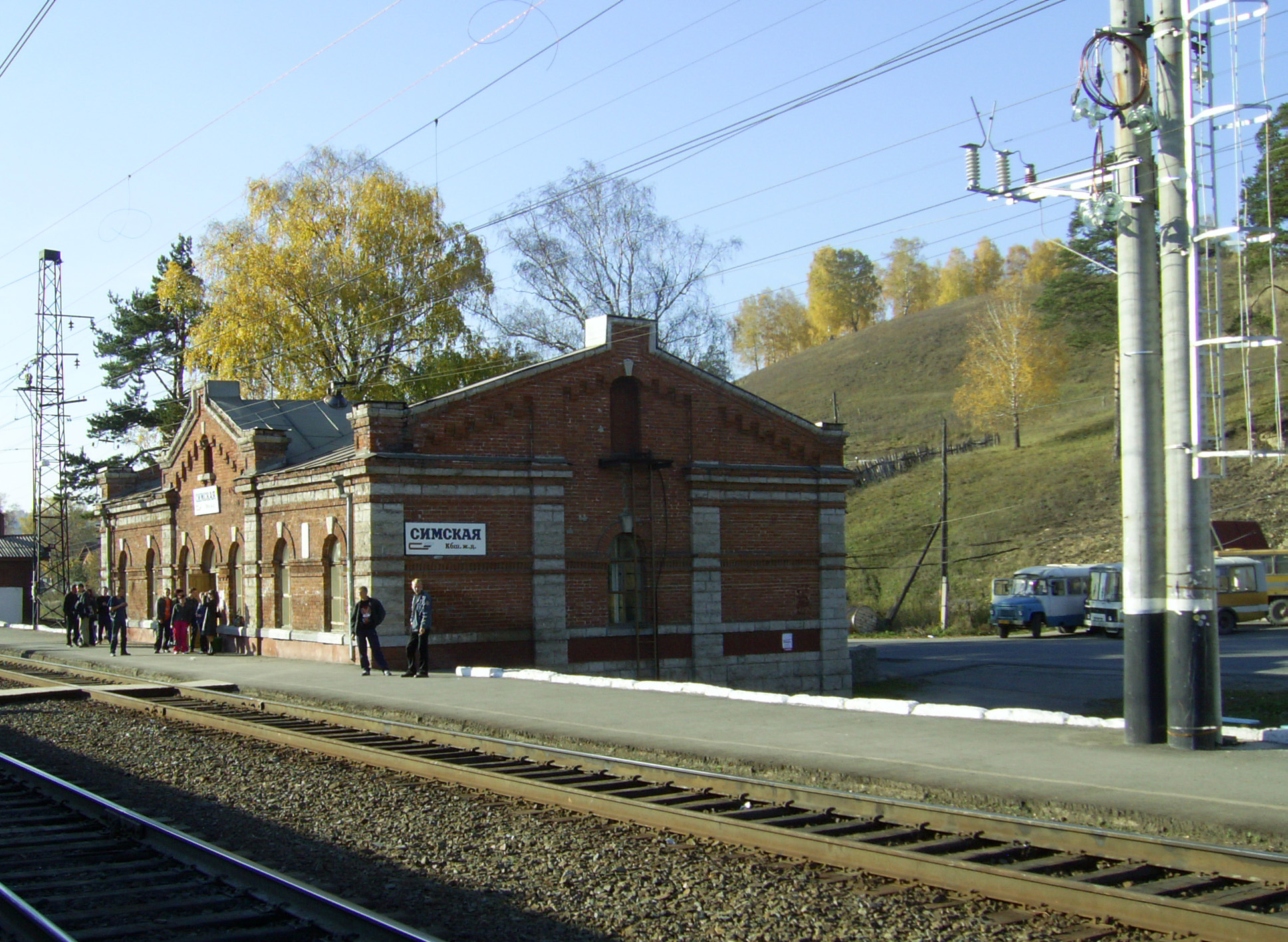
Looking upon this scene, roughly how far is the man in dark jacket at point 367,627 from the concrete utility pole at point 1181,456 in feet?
46.0

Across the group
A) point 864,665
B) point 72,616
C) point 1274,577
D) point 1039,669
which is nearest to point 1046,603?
point 1274,577

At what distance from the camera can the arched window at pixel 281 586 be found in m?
27.2

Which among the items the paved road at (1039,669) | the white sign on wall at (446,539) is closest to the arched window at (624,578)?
the white sign on wall at (446,539)

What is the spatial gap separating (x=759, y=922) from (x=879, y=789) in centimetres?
358

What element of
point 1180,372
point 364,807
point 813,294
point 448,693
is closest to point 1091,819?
point 1180,372

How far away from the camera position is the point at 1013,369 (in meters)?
72.2

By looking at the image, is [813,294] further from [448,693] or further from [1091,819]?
[1091,819]

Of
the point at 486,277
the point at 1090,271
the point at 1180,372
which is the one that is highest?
the point at 1090,271

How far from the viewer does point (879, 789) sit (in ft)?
32.3

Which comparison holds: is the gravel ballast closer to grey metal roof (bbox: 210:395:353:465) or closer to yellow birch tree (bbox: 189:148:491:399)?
grey metal roof (bbox: 210:395:353:465)

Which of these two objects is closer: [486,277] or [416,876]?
[416,876]

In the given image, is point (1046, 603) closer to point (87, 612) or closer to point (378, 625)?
point (378, 625)

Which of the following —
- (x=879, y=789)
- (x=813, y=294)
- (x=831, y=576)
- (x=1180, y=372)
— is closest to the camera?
(x=879, y=789)

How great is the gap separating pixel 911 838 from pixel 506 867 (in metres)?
2.75
